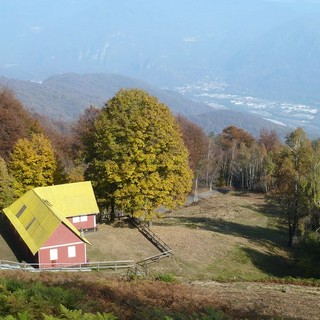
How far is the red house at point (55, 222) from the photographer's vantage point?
1351 inches

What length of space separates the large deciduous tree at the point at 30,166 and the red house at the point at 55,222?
5.25 m

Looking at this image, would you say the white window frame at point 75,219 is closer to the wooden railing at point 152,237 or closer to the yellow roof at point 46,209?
the yellow roof at point 46,209

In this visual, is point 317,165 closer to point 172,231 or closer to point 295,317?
point 172,231

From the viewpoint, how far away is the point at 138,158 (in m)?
40.7

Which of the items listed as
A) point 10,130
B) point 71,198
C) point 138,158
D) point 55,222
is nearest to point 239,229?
point 138,158

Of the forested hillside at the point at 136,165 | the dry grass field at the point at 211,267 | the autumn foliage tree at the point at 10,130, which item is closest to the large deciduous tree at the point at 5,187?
the forested hillside at the point at 136,165

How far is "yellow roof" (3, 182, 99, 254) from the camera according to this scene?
34.8m

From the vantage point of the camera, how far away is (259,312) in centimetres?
2072

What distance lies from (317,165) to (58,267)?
70.5ft

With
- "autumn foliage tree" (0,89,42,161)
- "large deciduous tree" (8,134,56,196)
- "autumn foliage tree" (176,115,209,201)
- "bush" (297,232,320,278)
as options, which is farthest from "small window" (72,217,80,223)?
"autumn foliage tree" (176,115,209,201)

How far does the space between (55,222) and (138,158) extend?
9.31m

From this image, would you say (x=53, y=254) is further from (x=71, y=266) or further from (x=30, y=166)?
(x=30, y=166)

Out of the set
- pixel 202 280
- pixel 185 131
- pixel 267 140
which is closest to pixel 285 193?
pixel 202 280

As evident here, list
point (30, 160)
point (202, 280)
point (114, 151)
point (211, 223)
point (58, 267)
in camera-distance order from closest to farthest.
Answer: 1. point (202, 280)
2. point (58, 267)
3. point (114, 151)
4. point (30, 160)
5. point (211, 223)
